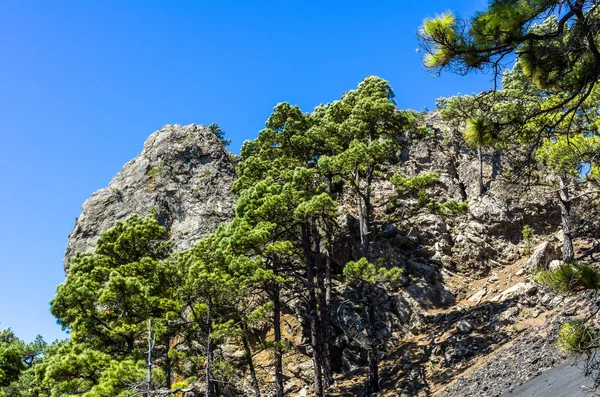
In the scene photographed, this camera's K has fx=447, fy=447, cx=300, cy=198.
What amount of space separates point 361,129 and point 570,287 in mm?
15789

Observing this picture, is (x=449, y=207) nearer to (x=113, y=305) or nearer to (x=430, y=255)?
(x=430, y=255)

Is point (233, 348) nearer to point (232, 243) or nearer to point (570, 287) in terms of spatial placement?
point (232, 243)

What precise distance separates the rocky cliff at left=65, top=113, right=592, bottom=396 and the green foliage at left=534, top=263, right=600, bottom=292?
4960 millimetres

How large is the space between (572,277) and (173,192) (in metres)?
28.0

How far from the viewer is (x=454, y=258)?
80.5 ft

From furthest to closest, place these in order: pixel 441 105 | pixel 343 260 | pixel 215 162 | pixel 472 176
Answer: pixel 441 105 < pixel 215 162 < pixel 472 176 < pixel 343 260

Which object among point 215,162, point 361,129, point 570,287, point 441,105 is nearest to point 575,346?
point 570,287

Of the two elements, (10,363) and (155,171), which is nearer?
(10,363)

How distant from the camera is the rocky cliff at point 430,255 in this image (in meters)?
16.4

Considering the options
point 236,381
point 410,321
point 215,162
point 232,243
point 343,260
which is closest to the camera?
point 232,243

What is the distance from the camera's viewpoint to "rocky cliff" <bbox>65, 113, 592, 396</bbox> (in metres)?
16.4

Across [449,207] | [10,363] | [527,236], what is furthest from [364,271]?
[10,363]

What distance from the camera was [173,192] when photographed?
100ft

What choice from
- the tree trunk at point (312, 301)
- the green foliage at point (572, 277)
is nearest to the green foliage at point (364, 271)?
the tree trunk at point (312, 301)
